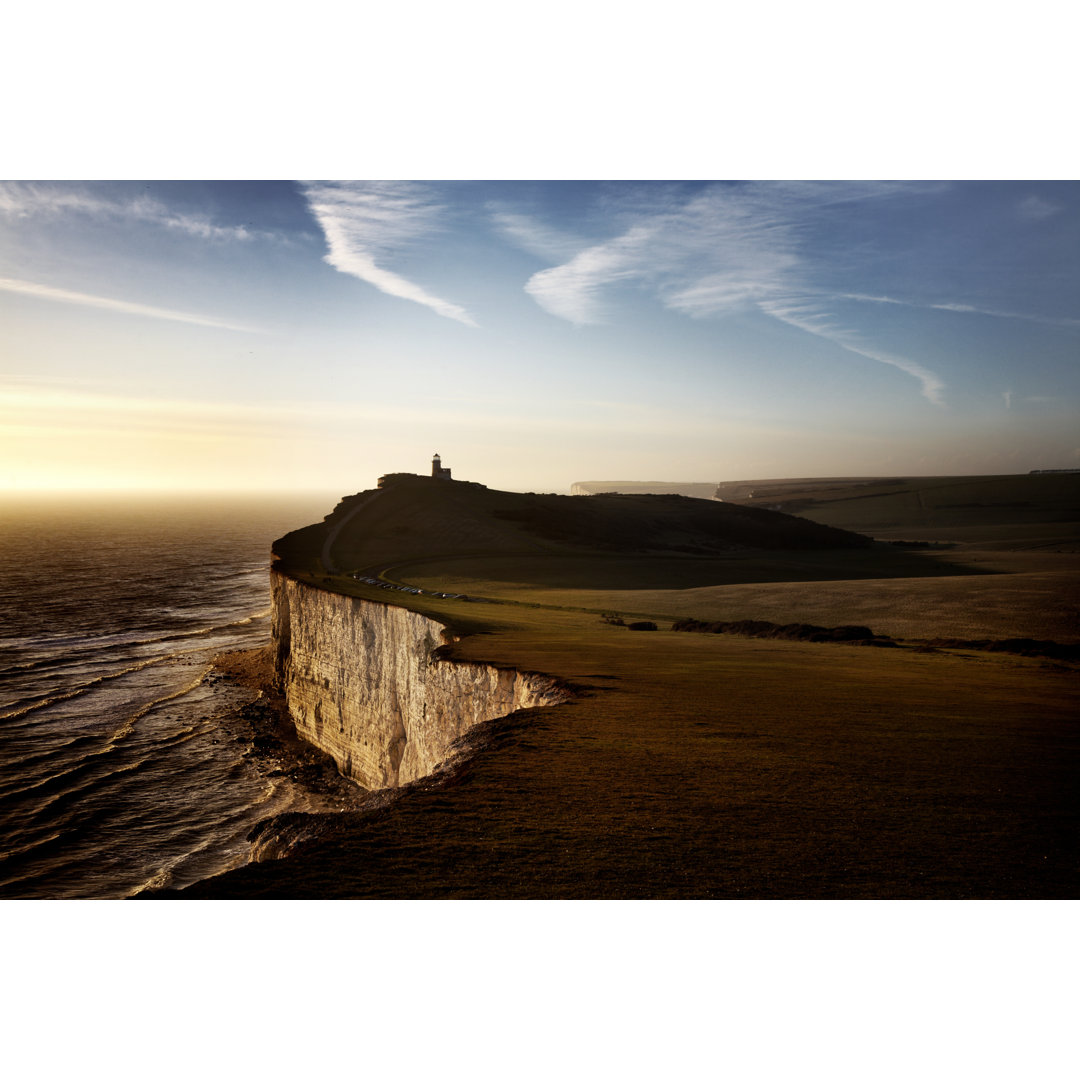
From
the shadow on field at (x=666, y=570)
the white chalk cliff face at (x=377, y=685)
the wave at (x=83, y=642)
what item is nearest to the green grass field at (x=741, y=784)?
the white chalk cliff face at (x=377, y=685)

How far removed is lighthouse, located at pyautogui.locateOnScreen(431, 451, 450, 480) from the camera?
89812 mm

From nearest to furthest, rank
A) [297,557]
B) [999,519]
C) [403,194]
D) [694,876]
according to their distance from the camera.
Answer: [694,876] → [403,194] → [297,557] → [999,519]

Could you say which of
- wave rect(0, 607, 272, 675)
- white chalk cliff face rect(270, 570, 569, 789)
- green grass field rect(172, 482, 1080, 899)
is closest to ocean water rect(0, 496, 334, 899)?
wave rect(0, 607, 272, 675)

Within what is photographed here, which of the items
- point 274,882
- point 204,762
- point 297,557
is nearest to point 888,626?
point 274,882

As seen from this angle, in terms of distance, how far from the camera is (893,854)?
748 cm

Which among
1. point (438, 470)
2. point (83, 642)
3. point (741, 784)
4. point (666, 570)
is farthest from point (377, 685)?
point (438, 470)

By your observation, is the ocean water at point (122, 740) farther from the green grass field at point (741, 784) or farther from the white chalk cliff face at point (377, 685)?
the green grass field at point (741, 784)

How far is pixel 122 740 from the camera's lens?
33844mm

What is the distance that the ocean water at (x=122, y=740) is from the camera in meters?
23.0

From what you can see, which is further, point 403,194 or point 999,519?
point 999,519

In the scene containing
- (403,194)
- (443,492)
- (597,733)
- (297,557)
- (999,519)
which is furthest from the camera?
(443,492)

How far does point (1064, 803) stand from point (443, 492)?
7351cm

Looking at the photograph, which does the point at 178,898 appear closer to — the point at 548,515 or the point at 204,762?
the point at 204,762

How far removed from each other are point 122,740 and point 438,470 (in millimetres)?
60400
